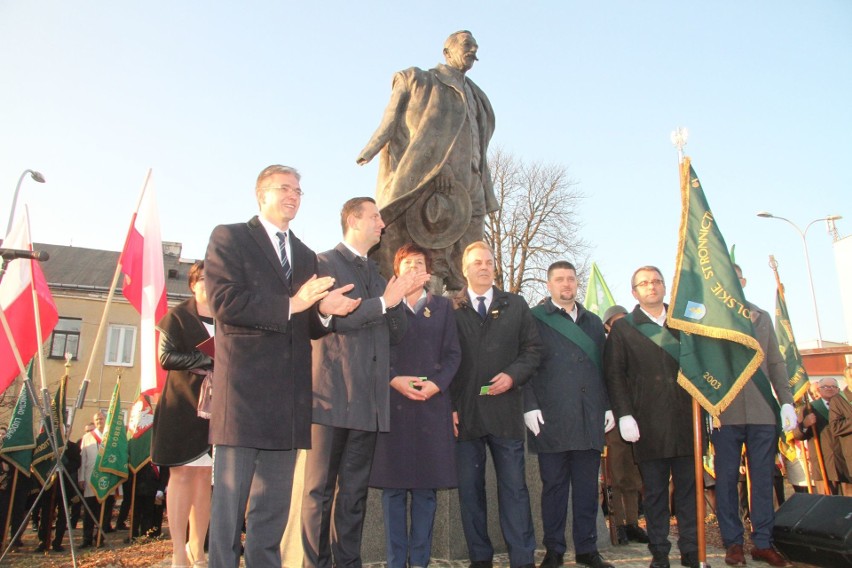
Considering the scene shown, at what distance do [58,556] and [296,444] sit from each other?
6.14 metres

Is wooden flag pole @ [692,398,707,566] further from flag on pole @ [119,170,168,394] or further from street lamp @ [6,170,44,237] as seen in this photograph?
street lamp @ [6,170,44,237]

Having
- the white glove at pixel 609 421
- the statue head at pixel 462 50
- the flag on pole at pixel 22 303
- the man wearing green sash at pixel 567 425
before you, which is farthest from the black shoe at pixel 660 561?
the flag on pole at pixel 22 303

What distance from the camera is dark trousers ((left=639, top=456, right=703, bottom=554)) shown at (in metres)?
4.71

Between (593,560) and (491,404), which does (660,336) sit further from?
(593,560)

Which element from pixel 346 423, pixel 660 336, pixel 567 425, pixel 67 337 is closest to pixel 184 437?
pixel 346 423

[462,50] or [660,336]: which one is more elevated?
[462,50]

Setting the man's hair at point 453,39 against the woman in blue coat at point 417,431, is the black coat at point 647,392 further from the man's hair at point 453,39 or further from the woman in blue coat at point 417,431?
the man's hair at point 453,39

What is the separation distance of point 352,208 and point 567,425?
6.92ft

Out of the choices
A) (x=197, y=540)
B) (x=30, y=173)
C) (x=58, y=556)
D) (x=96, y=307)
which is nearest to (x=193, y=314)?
(x=197, y=540)

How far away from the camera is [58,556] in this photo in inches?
301

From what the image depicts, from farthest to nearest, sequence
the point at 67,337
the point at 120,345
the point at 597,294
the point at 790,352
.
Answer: the point at 120,345 → the point at 67,337 → the point at 597,294 → the point at 790,352

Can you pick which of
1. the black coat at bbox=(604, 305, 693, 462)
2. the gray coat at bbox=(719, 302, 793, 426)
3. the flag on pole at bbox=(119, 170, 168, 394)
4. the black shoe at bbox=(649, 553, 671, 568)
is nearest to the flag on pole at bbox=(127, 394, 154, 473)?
the flag on pole at bbox=(119, 170, 168, 394)

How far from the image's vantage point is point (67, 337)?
Answer: 32.8 metres

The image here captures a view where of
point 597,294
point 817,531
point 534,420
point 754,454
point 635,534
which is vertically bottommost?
point 635,534
